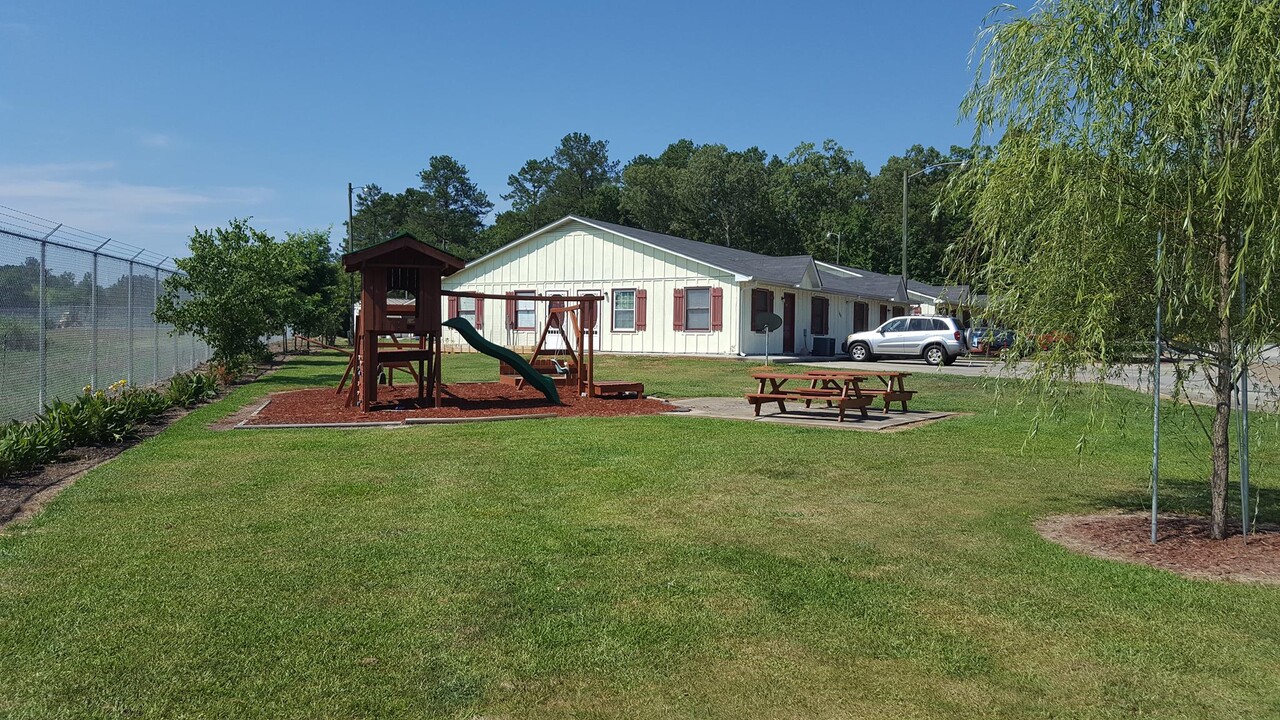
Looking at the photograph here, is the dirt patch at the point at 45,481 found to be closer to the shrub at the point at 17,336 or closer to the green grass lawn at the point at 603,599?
the green grass lawn at the point at 603,599

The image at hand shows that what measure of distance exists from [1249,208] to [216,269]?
18406mm

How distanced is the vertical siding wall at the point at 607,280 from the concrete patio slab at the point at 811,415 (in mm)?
13445

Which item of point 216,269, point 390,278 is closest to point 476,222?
point 216,269

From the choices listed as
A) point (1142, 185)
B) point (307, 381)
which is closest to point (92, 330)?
point (307, 381)

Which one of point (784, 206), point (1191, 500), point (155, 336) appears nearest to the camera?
point (1191, 500)

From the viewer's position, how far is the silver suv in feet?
90.6

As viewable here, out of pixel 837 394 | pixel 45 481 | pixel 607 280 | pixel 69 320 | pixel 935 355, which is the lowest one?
pixel 45 481

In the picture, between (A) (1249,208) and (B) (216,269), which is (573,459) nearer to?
(A) (1249,208)

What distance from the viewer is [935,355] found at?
2805 cm

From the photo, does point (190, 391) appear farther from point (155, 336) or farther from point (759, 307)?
point (759, 307)

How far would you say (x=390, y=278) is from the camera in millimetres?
13273

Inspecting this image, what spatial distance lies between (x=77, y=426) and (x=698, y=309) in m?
21.3

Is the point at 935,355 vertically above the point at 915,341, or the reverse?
the point at 915,341

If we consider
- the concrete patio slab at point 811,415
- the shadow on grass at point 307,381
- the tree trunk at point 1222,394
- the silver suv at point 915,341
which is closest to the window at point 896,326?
the silver suv at point 915,341
